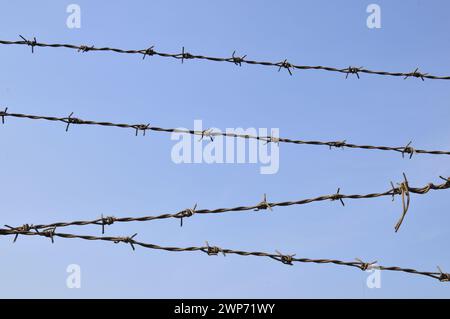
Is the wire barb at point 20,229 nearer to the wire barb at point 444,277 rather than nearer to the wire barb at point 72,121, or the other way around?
the wire barb at point 72,121

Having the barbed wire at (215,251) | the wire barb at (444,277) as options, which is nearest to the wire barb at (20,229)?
the barbed wire at (215,251)

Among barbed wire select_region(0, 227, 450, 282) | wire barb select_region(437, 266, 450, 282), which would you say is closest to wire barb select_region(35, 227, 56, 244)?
barbed wire select_region(0, 227, 450, 282)

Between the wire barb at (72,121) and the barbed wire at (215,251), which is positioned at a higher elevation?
the wire barb at (72,121)

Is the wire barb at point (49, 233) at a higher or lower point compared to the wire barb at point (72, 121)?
lower

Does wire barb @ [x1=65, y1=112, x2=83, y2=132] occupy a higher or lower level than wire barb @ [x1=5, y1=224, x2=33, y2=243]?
higher

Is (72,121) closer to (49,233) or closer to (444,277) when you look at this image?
(49,233)

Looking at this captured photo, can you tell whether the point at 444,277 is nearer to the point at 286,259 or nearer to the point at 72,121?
the point at 286,259

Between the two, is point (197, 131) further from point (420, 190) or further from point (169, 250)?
point (420, 190)

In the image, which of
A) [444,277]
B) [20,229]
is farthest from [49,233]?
[444,277]

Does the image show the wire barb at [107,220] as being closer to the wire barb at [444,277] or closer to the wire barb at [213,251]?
the wire barb at [213,251]

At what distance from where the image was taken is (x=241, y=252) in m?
3.55

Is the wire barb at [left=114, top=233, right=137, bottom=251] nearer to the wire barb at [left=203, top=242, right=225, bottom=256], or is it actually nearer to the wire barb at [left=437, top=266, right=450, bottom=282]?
the wire barb at [left=203, top=242, right=225, bottom=256]

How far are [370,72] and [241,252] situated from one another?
6.52 ft
